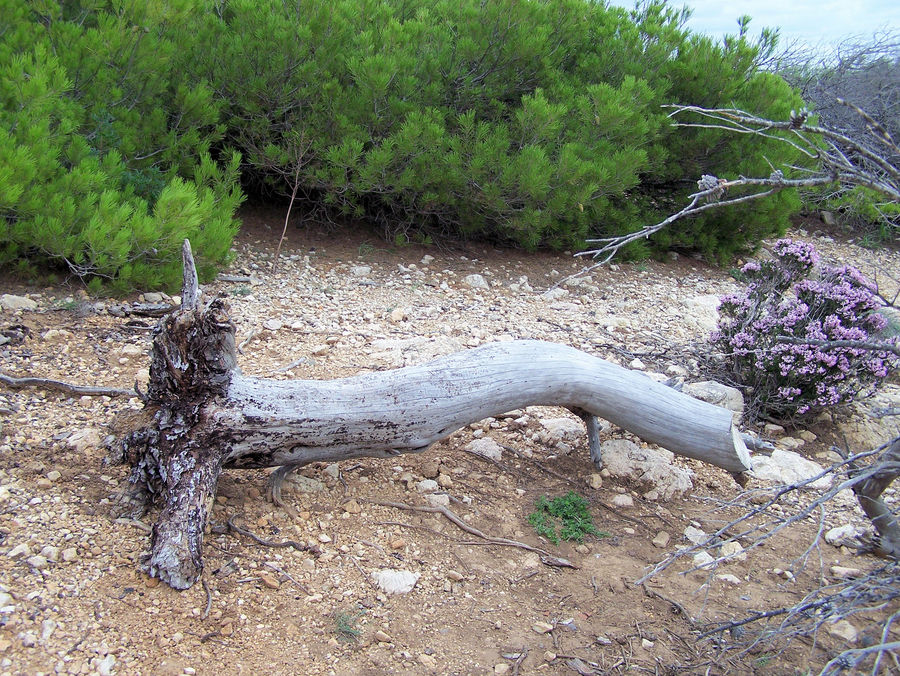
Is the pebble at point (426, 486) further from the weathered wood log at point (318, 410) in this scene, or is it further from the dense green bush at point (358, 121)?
the dense green bush at point (358, 121)

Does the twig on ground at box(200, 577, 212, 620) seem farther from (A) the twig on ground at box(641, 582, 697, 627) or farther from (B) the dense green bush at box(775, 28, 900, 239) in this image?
(B) the dense green bush at box(775, 28, 900, 239)

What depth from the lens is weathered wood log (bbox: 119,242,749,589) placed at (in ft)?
7.80

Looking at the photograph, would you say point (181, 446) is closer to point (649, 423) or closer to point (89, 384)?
point (89, 384)

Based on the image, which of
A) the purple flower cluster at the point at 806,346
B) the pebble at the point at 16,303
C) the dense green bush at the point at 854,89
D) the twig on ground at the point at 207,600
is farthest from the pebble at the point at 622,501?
the dense green bush at the point at 854,89

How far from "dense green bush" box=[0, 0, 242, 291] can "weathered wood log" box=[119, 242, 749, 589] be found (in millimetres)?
1656

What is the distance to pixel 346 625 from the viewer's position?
2223mm

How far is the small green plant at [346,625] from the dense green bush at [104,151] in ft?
8.27

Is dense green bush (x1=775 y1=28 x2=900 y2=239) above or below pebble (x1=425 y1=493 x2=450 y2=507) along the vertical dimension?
above

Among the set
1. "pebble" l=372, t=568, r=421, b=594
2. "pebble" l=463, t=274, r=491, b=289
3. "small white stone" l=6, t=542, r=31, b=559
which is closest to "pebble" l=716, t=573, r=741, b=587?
"pebble" l=372, t=568, r=421, b=594

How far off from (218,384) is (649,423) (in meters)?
1.69

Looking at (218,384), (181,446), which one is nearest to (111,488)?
(181,446)

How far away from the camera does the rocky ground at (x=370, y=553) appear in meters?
2.12

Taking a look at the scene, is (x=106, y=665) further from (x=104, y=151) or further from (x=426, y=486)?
(x=104, y=151)

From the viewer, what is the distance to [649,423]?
2973 mm
